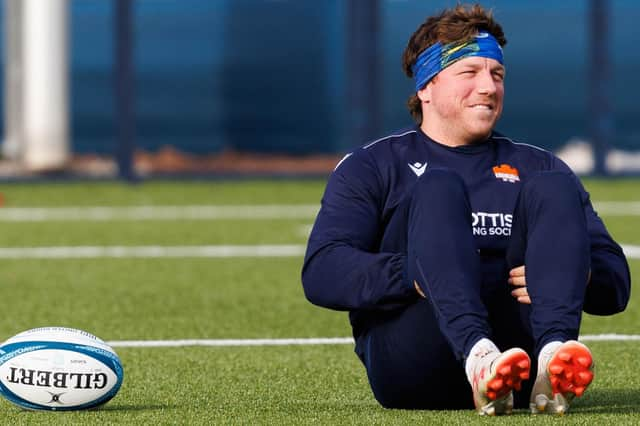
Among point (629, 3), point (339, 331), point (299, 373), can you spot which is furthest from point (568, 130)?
point (299, 373)

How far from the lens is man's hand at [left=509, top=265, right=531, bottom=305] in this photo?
4.15m

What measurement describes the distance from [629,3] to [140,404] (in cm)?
1169

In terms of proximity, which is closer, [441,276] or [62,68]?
[441,276]

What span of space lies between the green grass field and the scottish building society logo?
28.3 inches

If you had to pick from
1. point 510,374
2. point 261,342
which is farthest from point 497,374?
point 261,342

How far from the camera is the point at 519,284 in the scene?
13.7ft

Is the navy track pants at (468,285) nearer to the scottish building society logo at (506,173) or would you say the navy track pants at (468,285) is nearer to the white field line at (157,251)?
the scottish building society logo at (506,173)

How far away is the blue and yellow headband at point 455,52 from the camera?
4.46m

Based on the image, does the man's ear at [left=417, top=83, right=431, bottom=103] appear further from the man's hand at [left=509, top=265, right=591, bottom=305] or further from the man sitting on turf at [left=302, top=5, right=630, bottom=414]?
the man's hand at [left=509, top=265, right=591, bottom=305]

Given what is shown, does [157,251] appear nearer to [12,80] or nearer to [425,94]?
[12,80]

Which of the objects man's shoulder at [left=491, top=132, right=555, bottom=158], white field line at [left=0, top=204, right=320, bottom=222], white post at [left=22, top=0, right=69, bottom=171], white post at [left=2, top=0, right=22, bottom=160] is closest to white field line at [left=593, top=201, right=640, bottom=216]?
white field line at [left=0, top=204, right=320, bottom=222]

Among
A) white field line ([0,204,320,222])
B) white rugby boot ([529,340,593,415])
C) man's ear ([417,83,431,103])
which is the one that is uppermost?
man's ear ([417,83,431,103])

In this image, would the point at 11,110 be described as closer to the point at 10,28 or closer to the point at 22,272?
the point at 10,28

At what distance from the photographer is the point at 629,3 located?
50.6ft
